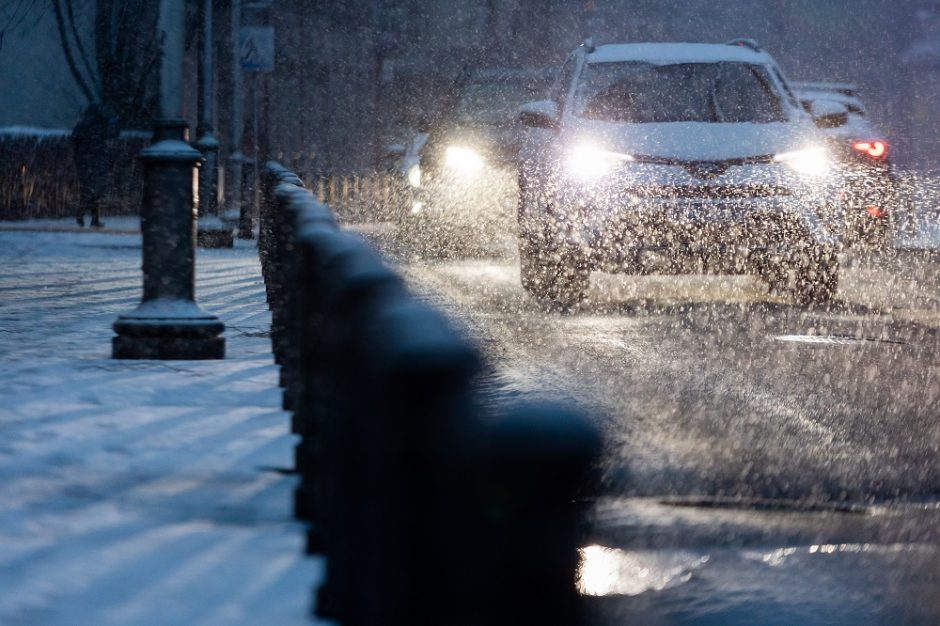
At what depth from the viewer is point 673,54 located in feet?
41.8

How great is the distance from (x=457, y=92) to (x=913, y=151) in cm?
1642

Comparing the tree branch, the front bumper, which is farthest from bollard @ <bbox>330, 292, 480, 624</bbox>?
the tree branch

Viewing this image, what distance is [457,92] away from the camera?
19203mm

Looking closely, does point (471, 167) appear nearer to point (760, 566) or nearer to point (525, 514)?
point (760, 566)

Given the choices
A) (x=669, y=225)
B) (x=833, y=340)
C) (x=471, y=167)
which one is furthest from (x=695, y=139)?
(x=471, y=167)

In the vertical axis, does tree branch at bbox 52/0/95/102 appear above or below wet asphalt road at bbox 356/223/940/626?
above

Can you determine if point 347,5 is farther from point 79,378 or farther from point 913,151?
point 79,378

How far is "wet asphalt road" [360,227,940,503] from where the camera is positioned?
5398 millimetres

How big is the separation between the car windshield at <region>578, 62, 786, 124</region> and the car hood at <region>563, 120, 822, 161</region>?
0.91 ft

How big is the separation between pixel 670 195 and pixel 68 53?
1776 cm

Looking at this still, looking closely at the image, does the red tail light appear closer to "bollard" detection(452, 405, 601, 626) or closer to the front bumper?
the front bumper

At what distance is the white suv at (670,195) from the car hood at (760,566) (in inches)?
242

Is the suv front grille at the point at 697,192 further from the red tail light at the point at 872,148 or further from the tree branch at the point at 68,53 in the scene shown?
the tree branch at the point at 68,53

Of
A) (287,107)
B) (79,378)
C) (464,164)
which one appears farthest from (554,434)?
(287,107)
